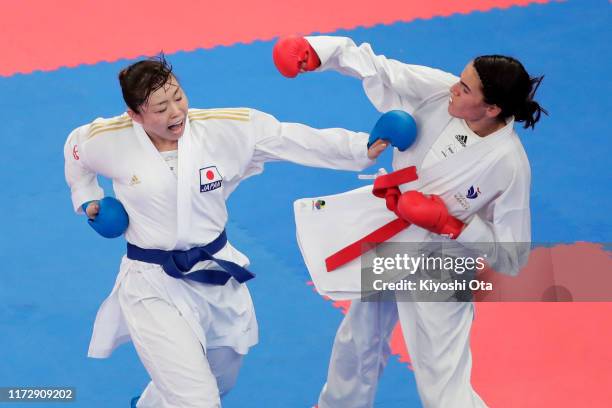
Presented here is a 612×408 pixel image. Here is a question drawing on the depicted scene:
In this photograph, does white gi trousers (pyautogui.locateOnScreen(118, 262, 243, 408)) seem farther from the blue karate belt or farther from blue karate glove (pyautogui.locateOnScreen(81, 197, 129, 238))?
blue karate glove (pyautogui.locateOnScreen(81, 197, 129, 238))

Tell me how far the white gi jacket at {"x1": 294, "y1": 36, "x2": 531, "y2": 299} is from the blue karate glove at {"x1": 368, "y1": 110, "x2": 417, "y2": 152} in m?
0.10

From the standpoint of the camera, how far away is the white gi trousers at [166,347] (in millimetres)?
4453

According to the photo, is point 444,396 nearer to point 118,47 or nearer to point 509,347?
point 509,347

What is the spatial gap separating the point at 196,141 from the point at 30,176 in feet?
11.0

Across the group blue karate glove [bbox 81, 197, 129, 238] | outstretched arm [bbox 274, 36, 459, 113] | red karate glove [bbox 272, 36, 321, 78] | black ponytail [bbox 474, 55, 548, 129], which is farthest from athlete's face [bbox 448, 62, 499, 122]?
blue karate glove [bbox 81, 197, 129, 238]

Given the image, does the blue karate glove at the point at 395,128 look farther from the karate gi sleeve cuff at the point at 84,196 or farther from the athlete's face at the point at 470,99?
the karate gi sleeve cuff at the point at 84,196

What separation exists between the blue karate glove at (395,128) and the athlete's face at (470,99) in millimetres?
214

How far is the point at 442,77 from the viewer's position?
459 cm

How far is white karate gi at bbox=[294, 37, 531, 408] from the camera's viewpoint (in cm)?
449

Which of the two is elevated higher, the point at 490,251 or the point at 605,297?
the point at 605,297

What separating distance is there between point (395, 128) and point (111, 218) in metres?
1.30

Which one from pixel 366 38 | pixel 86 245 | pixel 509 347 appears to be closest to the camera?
pixel 509 347

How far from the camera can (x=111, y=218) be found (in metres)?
4.55

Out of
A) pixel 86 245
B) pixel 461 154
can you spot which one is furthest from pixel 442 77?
pixel 86 245
